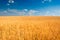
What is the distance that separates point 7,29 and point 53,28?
2.17ft

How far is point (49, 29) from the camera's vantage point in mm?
2725

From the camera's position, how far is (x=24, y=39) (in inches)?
100

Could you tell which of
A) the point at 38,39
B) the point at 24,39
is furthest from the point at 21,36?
the point at 38,39

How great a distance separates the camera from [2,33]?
2678 millimetres

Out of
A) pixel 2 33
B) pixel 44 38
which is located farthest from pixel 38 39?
pixel 2 33

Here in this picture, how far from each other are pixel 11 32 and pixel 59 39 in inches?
25.8

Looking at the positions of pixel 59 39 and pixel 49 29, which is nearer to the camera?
pixel 59 39

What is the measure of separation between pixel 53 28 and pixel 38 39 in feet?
1.22

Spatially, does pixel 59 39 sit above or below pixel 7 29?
below

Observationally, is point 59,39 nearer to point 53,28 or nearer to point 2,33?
point 53,28

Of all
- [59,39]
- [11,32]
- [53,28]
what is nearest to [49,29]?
[53,28]

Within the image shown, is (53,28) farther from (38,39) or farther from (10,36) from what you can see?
(10,36)

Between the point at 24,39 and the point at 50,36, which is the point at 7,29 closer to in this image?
the point at 24,39

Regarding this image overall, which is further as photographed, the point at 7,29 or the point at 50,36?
the point at 7,29
